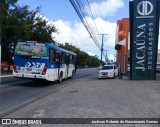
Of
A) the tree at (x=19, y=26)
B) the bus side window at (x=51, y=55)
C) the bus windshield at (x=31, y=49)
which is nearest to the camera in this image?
the bus windshield at (x=31, y=49)

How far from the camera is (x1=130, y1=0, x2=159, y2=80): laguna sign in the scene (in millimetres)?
35625

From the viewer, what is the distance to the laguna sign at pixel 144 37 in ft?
117

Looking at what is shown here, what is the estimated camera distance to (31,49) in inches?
973

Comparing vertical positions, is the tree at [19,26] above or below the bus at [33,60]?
above

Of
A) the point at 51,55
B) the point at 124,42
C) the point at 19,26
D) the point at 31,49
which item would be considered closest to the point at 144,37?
the point at 124,42

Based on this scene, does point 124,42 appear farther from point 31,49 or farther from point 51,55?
point 31,49

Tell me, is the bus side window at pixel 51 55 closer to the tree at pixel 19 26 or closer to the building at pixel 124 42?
the building at pixel 124 42

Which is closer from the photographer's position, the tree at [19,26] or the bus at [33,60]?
the bus at [33,60]

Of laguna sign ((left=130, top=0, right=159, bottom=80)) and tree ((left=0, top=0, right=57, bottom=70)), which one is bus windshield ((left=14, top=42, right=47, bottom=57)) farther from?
tree ((left=0, top=0, right=57, bottom=70))

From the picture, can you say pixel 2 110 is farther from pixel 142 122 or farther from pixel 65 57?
pixel 65 57

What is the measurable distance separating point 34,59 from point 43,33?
36.0 meters

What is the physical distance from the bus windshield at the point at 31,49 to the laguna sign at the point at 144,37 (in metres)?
14.2

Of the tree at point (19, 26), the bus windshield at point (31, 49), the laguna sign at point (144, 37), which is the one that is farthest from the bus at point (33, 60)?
the tree at point (19, 26)

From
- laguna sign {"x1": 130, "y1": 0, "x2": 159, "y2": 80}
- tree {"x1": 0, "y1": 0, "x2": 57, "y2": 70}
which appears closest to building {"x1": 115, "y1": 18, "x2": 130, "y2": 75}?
laguna sign {"x1": 130, "y1": 0, "x2": 159, "y2": 80}
